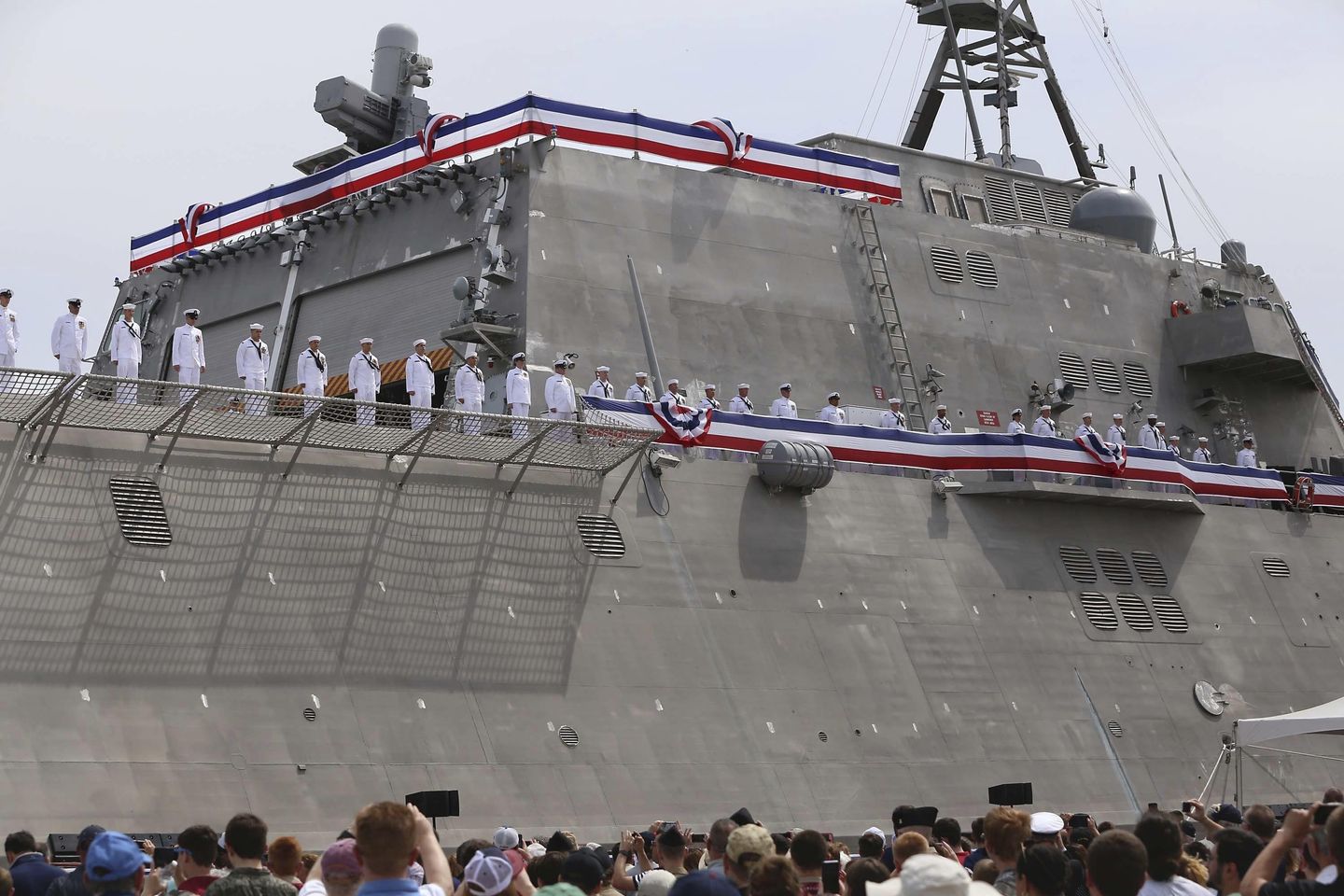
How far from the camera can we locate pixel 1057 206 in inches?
1293

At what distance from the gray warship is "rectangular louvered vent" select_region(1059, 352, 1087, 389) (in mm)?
57

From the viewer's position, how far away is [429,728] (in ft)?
62.5

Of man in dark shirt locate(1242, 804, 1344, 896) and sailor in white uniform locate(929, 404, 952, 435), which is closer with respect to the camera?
man in dark shirt locate(1242, 804, 1344, 896)

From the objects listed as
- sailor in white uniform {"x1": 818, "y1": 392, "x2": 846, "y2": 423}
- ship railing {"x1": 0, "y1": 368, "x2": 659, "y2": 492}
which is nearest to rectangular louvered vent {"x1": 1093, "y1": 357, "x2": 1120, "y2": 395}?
sailor in white uniform {"x1": 818, "y1": 392, "x2": 846, "y2": 423}

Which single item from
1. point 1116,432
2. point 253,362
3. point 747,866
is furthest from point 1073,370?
point 747,866

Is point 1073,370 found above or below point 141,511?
above

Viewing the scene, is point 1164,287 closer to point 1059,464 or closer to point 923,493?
point 1059,464

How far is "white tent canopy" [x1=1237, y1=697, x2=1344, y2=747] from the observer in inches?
785

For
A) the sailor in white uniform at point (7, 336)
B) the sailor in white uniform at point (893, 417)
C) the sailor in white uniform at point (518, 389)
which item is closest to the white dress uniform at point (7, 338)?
the sailor in white uniform at point (7, 336)

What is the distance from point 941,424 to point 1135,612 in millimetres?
4410

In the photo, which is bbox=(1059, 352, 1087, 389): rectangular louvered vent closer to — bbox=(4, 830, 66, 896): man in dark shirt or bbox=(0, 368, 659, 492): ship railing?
bbox=(0, 368, 659, 492): ship railing

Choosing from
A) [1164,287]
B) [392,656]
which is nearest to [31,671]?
[392,656]

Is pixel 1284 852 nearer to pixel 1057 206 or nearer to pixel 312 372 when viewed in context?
pixel 312 372

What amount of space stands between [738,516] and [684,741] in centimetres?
380
